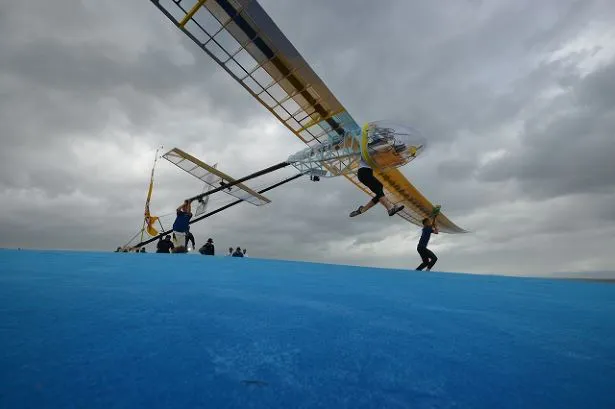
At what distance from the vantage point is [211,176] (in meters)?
21.8

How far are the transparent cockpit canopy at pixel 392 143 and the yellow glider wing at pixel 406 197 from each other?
666 centimetres

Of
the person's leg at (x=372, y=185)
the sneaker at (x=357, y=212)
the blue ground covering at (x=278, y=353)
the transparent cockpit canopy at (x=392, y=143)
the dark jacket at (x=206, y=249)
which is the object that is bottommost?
the blue ground covering at (x=278, y=353)

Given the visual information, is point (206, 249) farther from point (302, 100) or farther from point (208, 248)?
point (302, 100)

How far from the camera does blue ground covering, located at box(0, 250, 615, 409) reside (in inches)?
56.4

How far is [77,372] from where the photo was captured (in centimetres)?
151

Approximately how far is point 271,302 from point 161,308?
3.45 ft

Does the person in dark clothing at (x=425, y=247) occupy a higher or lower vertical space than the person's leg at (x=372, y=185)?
lower

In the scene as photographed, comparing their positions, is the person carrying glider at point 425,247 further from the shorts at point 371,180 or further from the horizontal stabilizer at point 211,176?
the horizontal stabilizer at point 211,176

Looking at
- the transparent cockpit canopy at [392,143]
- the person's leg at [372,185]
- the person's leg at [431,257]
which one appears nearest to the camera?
the person's leg at [372,185]

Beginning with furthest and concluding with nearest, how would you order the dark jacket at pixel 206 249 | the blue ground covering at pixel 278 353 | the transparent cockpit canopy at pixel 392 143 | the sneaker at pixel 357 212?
the dark jacket at pixel 206 249
the sneaker at pixel 357 212
the transparent cockpit canopy at pixel 392 143
the blue ground covering at pixel 278 353

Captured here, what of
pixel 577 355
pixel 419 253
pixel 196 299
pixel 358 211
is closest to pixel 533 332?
pixel 577 355

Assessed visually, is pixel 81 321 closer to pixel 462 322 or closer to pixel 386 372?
pixel 386 372

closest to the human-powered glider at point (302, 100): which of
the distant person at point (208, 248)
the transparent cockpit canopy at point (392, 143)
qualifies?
the transparent cockpit canopy at point (392, 143)

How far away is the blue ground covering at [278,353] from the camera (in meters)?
1.43
